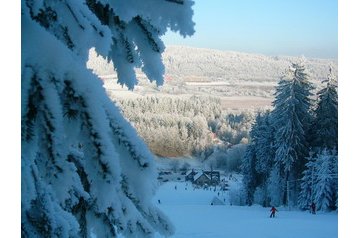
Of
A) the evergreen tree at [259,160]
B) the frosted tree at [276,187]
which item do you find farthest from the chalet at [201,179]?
the frosted tree at [276,187]

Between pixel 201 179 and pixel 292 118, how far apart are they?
2636 centimetres

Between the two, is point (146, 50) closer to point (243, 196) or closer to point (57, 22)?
point (57, 22)

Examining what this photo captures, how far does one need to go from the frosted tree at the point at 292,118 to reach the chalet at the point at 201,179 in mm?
23998

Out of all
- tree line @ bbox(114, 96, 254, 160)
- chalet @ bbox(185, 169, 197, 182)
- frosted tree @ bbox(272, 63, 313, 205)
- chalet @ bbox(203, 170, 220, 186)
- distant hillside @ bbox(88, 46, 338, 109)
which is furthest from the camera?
chalet @ bbox(185, 169, 197, 182)

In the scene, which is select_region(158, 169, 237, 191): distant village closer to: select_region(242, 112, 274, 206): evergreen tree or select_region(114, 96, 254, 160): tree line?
select_region(114, 96, 254, 160): tree line

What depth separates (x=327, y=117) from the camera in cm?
2261

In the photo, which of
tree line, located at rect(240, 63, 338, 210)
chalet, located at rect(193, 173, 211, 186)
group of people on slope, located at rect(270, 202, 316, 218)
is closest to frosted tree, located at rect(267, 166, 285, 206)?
tree line, located at rect(240, 63, 338, 210)

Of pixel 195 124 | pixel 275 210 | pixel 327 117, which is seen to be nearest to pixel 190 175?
pixel 195 124

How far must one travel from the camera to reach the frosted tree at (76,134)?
2.92 ft

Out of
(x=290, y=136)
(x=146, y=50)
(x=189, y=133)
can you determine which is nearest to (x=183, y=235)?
(x=146, y=50)

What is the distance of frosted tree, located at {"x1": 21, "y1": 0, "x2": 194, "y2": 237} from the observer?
89 cm

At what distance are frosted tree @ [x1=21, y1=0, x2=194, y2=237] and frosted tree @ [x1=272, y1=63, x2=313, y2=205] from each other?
22.6m

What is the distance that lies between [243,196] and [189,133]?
22.0m

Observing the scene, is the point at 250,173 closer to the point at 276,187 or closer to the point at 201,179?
the point at 276,187
